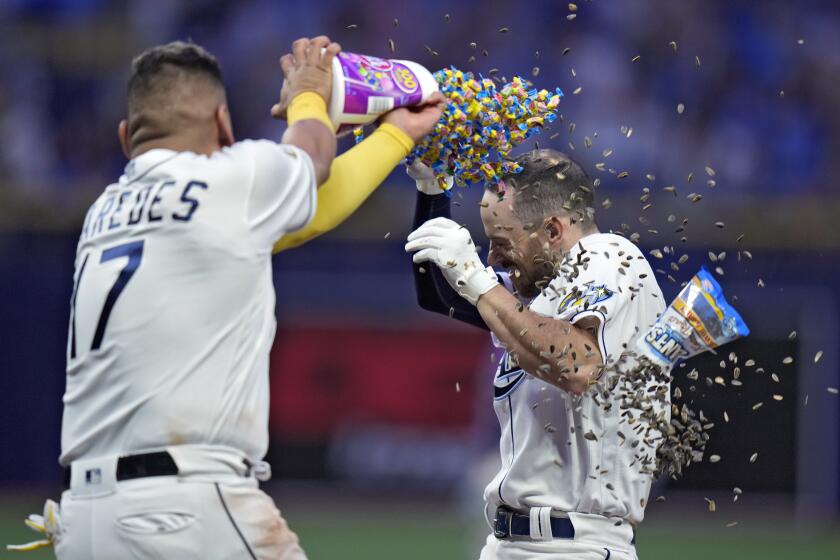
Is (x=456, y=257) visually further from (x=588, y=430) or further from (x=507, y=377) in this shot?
(x=588, y=430)

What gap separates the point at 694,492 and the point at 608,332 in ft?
27.3

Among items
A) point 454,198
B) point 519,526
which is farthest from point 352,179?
point 454,198

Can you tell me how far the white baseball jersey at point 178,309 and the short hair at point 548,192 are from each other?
1.61m

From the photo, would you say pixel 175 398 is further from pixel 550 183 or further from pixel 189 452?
pixel 550 183

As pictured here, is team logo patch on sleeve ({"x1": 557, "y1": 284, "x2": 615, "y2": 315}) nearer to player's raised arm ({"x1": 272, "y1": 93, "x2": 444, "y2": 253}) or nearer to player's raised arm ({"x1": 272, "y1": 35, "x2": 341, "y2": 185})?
player's raised arm ({"x1": 272, "y1": 93, "x2": 444, "y2": 253})

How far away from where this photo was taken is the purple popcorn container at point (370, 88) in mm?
4250

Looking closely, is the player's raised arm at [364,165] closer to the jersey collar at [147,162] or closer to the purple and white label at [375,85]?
the purple and white label at [375,85]

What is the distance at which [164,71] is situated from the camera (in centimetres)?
370

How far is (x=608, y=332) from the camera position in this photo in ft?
15.3

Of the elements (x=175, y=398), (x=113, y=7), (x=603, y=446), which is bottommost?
(x=603, y=446)

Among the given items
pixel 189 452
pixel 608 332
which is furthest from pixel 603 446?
pixel 189 452

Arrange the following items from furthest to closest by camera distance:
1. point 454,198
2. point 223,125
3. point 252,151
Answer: point 454,198 → point 223,125 → point 252,151

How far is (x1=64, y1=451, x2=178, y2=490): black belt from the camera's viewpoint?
3461 millimetres

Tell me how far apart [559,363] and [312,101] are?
4.01ft
